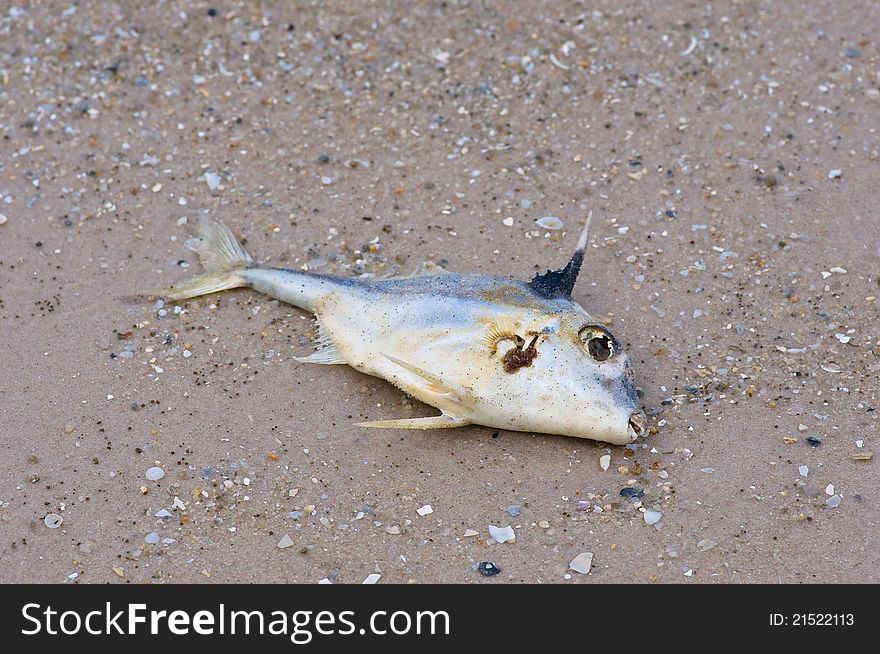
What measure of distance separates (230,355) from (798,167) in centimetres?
378

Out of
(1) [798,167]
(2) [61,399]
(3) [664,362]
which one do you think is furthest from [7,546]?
(1) [798,167]

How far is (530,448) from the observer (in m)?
5.18

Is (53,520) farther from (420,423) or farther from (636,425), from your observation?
(636,425)

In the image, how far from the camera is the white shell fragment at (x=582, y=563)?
15.1 feet

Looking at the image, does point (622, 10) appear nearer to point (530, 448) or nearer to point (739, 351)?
point (739, 351)

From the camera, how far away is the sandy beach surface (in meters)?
4.82

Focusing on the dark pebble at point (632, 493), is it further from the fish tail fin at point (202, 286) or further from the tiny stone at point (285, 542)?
the fish tail fin at point (202, 286)

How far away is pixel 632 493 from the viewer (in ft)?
16.3

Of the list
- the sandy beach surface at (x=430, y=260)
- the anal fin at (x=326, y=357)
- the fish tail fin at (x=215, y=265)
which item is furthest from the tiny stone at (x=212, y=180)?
the anal fin at (x=326, y=357)

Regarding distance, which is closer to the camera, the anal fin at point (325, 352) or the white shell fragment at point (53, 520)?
the white shell fragment at point (53, 520)

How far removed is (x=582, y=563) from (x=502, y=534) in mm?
387

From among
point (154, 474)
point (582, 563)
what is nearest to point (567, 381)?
point (582, 563)

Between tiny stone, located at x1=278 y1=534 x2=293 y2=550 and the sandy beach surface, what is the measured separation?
0.06ft

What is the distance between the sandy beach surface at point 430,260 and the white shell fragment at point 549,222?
4cm
